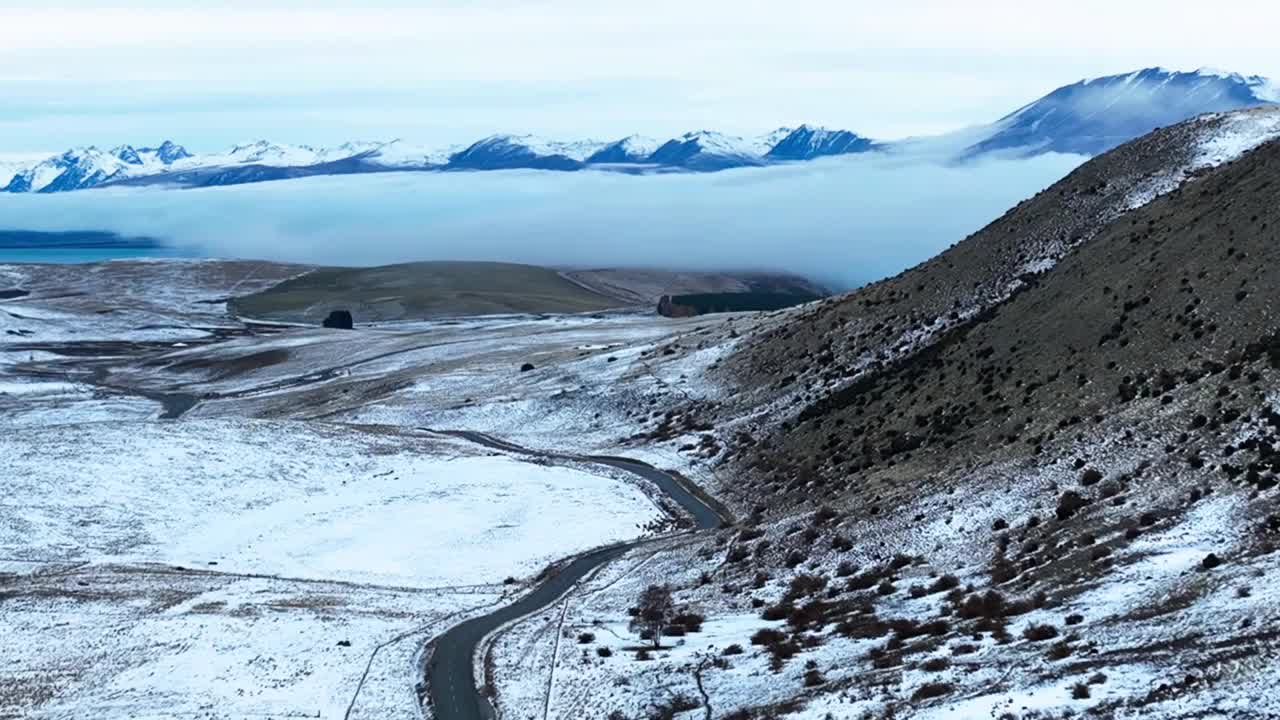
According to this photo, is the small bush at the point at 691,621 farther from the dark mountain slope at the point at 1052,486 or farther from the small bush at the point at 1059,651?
the small bush at the point at 1059,651

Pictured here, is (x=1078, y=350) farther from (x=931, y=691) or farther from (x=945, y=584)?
(x=931, y=691)

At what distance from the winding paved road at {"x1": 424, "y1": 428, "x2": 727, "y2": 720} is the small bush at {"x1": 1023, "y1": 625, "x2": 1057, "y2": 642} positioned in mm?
11667

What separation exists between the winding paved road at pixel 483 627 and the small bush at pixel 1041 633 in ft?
38.3

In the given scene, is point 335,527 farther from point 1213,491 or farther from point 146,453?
point 1213,491

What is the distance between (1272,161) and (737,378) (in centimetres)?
3000

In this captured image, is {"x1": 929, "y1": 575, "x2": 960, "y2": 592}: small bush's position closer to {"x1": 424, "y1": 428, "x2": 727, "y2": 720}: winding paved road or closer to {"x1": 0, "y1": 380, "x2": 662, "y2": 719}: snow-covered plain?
{"x1": 424, "y1": 428, "x2": 727, "y2": 720}: winding paved road

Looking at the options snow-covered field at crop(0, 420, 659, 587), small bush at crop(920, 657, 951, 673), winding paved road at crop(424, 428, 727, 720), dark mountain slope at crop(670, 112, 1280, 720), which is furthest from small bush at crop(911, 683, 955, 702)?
snow-covered field at crop(0, 420, 659, 587)

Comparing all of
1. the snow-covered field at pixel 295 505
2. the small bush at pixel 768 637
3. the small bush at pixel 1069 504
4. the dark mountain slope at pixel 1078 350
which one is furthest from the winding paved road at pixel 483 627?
the small bush at pixel 1069 504

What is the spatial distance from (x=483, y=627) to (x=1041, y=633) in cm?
1720

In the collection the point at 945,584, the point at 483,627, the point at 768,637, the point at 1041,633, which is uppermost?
the point at 1041,633

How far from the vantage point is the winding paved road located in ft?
106

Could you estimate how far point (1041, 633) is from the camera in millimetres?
27922

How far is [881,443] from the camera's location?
56250 millimetres

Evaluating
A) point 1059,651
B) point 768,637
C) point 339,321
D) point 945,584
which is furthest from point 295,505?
point 339,321
